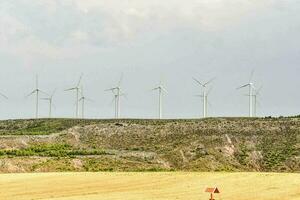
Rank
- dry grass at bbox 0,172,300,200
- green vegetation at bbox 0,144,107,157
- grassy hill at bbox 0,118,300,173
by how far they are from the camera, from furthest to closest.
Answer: green vegetation at bbox 0,144,107,157, grassy hill at bbox 0,118,300,173, dry grass at bbox 0,172,300,200

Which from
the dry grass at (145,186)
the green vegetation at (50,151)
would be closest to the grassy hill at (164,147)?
the green vegetation at (50,151)

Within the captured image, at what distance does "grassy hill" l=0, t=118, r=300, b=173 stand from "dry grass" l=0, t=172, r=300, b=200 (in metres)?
19.4

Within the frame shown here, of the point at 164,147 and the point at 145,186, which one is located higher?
the point at 164,147

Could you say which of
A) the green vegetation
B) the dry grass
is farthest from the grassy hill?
the dry grass

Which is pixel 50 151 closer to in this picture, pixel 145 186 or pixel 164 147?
pixel 164 147

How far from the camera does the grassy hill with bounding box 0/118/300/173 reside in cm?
11794

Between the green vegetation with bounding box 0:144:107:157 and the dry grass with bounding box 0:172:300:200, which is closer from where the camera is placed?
the dry grass with bounding box 0:172:300:200

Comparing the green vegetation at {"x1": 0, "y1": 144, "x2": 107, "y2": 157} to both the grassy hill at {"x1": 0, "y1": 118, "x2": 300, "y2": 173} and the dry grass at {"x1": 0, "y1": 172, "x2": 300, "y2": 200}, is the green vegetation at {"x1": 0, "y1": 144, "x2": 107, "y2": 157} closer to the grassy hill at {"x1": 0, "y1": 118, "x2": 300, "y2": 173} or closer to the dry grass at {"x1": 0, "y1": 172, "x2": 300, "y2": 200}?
the grassy hill at {"x1": 0, "y1": 118, "x2": 300, "y2": 173}

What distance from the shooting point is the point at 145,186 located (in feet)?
275

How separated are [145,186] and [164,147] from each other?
53.7 m

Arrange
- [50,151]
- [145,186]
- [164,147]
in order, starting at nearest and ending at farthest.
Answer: [145,186] → [50,151] → [164,147]

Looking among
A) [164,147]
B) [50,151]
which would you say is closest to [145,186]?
[50,151]

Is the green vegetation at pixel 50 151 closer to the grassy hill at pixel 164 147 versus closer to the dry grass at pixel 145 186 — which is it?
the grassy hill at pixel 164 147

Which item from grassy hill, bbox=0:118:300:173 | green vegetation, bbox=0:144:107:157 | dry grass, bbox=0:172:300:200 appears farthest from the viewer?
green vegetation, bbox=0:144:107:157
